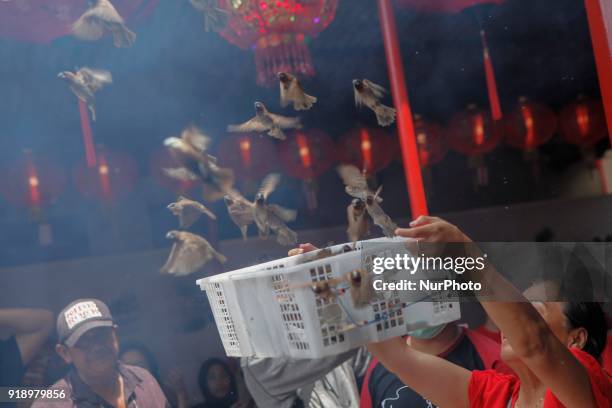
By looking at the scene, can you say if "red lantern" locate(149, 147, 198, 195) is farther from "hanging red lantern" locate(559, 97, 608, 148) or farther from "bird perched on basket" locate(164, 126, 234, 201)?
"hanging red lantern" locate(559, 97, 608, 148)

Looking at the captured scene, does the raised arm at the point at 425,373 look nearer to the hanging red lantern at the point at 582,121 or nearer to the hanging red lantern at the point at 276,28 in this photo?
the hanging red lantern at the point at 276,28

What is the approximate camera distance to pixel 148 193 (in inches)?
117

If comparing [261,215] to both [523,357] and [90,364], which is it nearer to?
[90,364]

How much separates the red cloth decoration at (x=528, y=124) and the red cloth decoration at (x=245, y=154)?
4.79 feet

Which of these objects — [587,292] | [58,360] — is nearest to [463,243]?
[587,292]

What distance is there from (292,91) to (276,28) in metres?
0.35

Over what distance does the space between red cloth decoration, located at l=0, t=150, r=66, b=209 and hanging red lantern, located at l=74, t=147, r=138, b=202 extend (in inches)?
3.3

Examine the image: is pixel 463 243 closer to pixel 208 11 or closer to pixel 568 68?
pixel 208 11

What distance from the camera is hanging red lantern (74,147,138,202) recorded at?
9.43ft

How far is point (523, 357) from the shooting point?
1.55 meters

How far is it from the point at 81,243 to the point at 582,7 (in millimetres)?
2678

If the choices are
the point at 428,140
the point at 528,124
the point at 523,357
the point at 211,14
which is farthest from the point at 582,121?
the point at 523,357

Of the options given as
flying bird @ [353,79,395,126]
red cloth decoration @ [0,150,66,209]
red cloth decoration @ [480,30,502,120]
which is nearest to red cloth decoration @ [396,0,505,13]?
red cloth decoration @ [480,30,502,120]

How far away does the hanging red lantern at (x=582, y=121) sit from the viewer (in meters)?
3.64
